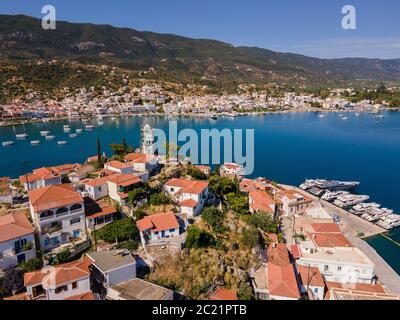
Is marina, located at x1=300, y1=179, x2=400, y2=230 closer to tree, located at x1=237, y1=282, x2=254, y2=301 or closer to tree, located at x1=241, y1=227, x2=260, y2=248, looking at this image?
tree, located at x1=241, y1=227, x2=260, y2=248

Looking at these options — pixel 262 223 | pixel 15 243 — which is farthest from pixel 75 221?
pixel 262 223

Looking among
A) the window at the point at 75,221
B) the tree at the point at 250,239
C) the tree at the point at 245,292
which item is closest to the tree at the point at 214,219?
the tree at the point at 250,239

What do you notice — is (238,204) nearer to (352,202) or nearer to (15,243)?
(352,202)

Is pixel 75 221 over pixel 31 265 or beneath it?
over

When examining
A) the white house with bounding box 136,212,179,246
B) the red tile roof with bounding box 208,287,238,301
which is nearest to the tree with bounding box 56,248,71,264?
the white house with bounding box 136,212,179,246

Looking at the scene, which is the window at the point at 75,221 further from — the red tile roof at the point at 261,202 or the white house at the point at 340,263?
the red tile roof at the point at 261,202
